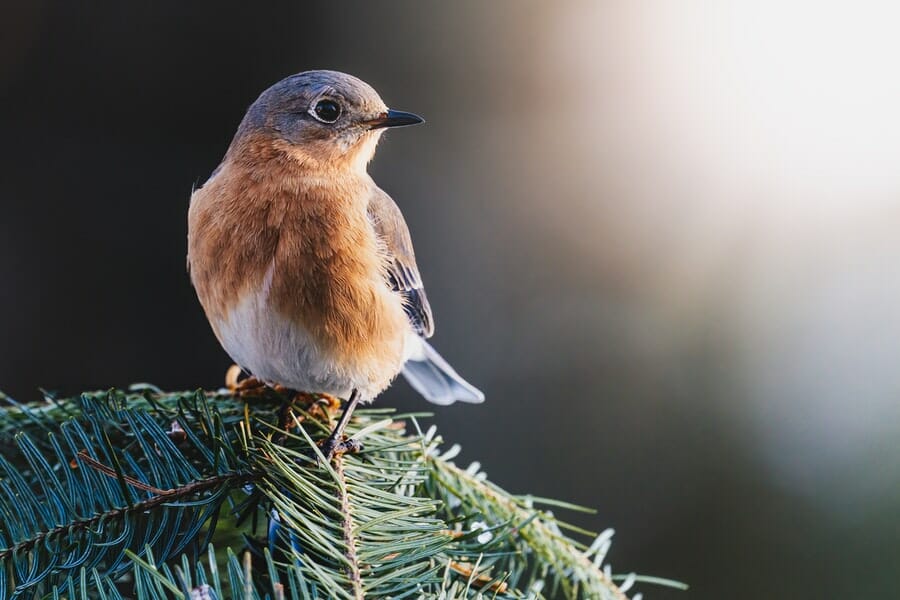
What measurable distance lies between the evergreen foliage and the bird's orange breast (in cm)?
39

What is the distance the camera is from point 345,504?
133 centimetres

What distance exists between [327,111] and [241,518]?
1326mm

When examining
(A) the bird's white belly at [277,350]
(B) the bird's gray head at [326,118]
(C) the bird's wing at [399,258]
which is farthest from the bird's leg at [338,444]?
(B) the bird's gray head at [326,118]

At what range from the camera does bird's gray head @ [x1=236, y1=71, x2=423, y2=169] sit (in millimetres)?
2303

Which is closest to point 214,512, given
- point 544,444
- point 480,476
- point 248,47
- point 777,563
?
point 480,476

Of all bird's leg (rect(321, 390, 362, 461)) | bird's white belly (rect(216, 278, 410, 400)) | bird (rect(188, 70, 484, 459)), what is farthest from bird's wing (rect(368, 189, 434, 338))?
bird's leg (rect(321, 390, 362, 461))

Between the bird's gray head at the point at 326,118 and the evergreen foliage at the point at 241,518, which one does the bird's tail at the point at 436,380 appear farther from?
the evergreen foliage at the point at 241,518

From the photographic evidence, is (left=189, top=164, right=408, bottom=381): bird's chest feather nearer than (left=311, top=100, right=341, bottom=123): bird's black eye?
Yes

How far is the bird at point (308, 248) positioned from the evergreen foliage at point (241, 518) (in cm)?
27

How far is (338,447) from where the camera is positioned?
5.08 ft

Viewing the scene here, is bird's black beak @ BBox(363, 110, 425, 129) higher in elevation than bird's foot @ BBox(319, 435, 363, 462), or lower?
higher

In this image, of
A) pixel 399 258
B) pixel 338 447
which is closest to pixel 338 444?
pixel 338 447

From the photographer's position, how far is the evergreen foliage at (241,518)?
3.75ft

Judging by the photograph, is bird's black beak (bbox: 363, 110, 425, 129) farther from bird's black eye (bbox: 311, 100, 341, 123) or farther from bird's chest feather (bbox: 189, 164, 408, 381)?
bird's chest feather (bbox: 189, 164, 408, 381)
